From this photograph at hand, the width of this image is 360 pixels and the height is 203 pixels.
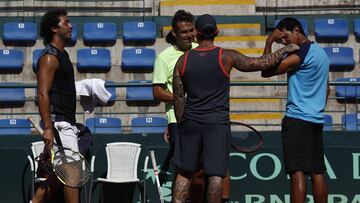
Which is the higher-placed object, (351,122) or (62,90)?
(62,90)

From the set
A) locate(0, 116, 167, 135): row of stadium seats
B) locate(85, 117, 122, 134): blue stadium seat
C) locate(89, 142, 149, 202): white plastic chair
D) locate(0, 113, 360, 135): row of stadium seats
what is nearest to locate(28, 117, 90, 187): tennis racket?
locate(89, 142, 149, 202): white plastic chair

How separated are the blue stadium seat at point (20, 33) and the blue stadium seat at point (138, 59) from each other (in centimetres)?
152

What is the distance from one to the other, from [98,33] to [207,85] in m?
6.97

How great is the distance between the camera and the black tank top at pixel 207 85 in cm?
725

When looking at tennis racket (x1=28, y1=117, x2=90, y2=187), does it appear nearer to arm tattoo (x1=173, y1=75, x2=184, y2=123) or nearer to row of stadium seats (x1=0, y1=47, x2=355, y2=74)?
arm tattoo (x1=173, y1=75, x2=184, y2=123)

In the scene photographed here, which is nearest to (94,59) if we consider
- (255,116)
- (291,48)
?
(255,116)

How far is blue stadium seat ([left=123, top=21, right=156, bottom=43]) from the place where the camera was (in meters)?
13.9

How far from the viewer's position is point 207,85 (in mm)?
7270

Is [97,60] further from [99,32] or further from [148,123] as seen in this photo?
[148,123]

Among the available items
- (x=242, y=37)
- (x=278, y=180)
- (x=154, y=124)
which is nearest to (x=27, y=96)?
(x=154, y=124)

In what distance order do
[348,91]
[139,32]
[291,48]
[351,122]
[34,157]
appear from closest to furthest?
[291,48], [34,157], [351,122], [348,91], [139,32]

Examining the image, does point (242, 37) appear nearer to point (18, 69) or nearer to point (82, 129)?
point (18, 69)

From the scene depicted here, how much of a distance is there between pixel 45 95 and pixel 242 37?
22.2ft

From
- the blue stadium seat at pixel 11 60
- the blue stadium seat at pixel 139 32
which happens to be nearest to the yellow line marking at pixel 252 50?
the blue stadium seat at pixel 139 32
